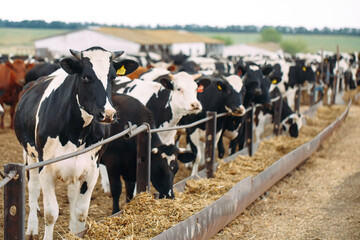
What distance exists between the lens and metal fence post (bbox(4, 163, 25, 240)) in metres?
2.86

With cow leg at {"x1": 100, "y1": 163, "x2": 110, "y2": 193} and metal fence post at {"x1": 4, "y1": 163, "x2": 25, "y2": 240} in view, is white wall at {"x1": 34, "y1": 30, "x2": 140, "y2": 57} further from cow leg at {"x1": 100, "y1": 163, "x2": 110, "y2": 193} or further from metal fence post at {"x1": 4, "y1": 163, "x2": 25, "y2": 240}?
metal fence post at {"x1": 4, "y1": 163, "x2": 25, "y2": 240}

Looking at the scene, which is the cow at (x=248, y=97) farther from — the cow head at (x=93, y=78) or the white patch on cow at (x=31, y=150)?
the cow head at (x=93, y=78)

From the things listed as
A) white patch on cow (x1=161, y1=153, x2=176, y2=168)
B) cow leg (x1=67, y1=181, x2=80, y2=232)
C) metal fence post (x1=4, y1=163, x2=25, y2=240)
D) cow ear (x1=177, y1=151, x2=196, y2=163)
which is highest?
metal fence post (x1=4, y1=163, x2=25, y2=240)

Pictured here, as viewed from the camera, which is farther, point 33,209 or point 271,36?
point 271,36

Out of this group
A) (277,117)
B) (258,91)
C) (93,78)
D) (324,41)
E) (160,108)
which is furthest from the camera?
(324,41)

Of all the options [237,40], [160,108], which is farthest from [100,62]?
[237,40]

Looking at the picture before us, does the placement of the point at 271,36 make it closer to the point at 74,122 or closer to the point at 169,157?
the point at 169,157

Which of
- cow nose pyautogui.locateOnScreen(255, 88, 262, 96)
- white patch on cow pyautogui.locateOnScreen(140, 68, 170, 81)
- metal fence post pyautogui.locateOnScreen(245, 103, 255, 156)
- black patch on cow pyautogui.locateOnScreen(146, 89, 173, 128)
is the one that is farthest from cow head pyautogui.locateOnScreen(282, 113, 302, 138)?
black patch on cow pyautogui.locateOnScreen(146, 89, 173, 128)

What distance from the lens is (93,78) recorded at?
13.7 feet

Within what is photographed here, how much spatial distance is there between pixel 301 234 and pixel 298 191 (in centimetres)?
185

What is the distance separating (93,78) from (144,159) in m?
1.03

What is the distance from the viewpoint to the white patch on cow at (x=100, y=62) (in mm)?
4199

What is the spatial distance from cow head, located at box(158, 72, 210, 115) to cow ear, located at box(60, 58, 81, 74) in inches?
100

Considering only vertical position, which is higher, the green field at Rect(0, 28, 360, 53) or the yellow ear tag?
the yellow ear tag
